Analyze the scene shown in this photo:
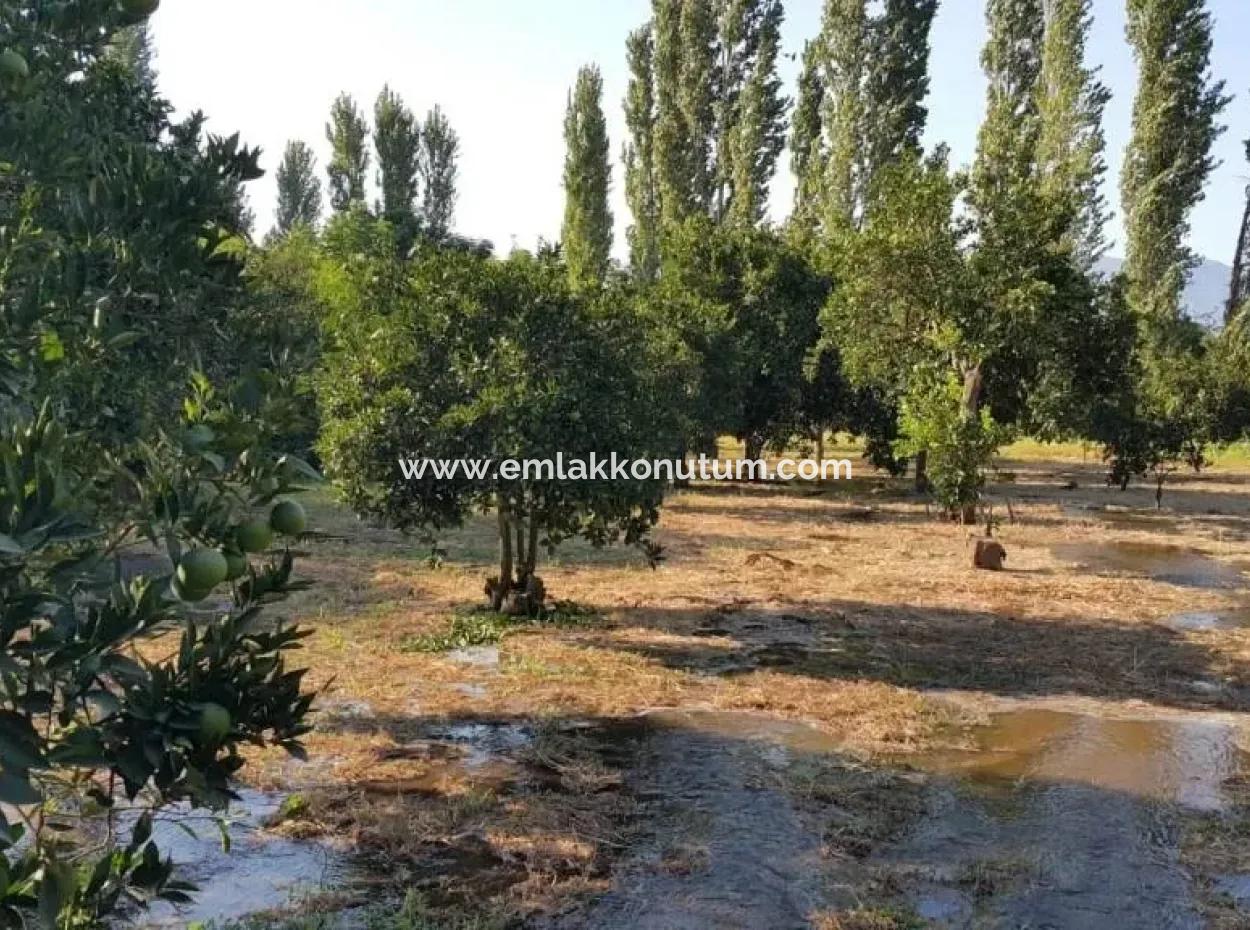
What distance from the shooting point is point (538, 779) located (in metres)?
7.89

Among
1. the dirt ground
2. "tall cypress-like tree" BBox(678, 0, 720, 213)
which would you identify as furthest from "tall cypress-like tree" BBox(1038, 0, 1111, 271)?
the dirt ground

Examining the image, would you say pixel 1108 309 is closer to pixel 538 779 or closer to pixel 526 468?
pixel 526 468

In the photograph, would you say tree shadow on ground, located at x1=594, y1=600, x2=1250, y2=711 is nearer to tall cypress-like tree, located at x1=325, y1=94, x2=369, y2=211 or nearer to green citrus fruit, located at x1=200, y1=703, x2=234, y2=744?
green citrus fruit, located at x1=200, y1=703, x2=234, y2=744

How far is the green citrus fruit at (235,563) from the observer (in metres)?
2.51

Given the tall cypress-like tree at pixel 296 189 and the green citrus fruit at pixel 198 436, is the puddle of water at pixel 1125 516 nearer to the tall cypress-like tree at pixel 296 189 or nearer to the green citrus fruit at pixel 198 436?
the green citrus fruit at pixel 198 436

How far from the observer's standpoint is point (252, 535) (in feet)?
8.45

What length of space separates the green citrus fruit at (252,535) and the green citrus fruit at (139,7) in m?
1.66

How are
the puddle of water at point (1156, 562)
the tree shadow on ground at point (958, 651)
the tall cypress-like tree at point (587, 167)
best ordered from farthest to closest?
the tall cypress-like tree at point (587, 167) < the puddle of water at point (1156, 562) < the tree shadow on ground at point (958, 651)

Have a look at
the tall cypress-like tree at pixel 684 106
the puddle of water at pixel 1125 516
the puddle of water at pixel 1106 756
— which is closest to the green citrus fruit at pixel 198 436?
the puddle of water at pixel 1106 756

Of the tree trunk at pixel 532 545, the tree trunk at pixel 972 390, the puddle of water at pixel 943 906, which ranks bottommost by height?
the puddle of water at pixel 943 906

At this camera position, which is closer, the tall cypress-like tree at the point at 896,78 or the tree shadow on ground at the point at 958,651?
the tree shadow on ground at the point at 958,651

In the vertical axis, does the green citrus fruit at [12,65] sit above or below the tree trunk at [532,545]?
above

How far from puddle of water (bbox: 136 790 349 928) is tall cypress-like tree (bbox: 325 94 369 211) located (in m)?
50.9

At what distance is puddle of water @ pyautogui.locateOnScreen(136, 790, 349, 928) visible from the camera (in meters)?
5.77
